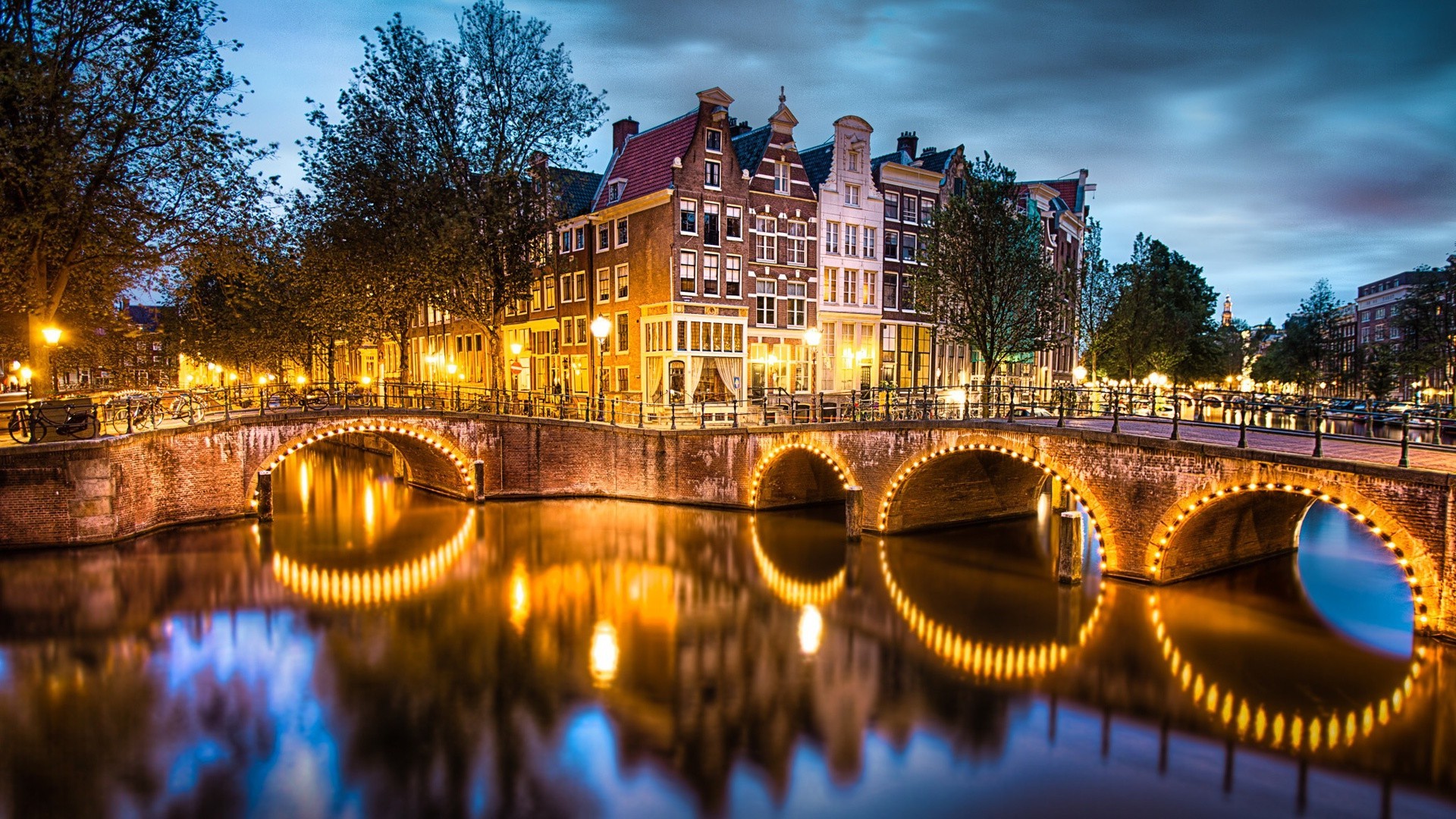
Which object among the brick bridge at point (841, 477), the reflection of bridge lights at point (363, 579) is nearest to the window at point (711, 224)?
the brick bridge at point (841, 477)

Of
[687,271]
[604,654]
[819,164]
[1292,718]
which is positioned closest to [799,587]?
[604,654]

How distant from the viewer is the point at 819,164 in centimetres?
4278

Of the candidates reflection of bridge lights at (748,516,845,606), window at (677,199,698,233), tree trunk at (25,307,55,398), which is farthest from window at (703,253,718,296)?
tree trunk at (25,307,55,398)

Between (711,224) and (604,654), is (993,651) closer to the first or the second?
(604,654)

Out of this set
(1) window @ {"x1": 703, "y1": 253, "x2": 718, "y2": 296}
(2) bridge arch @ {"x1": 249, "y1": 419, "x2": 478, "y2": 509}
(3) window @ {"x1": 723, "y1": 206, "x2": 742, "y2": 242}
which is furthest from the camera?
(3) window @ {"x1": 723, "y1": 206, "x2": 742, "y2": 242}

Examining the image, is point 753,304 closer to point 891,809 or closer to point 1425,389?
point 891,809

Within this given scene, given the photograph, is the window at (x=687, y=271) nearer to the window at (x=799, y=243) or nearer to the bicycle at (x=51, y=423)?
the window at (x=799, y=243)

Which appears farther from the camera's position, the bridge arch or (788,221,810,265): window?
(788,221,810,265): window

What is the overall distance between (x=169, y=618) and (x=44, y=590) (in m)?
3.96

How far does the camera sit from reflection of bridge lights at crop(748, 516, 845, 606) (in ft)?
66.9

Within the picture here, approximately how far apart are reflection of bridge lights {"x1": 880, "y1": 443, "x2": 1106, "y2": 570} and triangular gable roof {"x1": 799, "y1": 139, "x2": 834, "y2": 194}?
2140cm

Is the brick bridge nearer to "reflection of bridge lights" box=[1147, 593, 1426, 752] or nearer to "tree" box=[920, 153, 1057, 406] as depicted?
"reflection of bridge lights" box=[1147, 593, 1426, 752]

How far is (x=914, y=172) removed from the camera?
44562 millimetres

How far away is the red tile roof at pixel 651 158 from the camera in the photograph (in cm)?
3709
